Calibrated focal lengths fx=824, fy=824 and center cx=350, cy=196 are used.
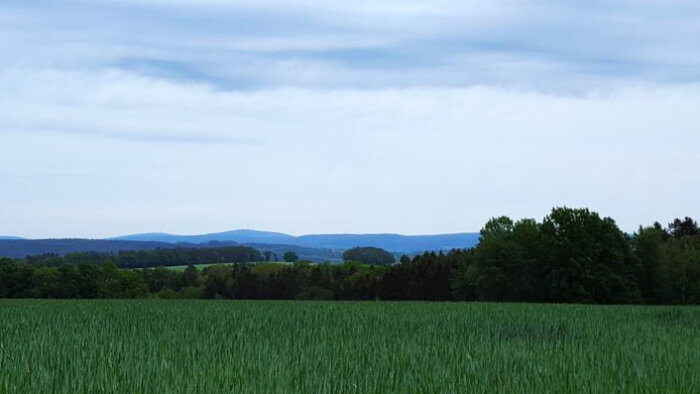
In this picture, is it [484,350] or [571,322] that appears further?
[571,322]

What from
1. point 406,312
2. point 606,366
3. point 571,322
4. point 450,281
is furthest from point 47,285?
point 606,366

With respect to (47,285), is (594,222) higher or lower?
higher

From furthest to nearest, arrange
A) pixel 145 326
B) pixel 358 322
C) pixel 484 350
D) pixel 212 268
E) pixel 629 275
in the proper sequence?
pixel 212 268 < pixel 629 275 < pixel 358 322 < pixel 145 326 < pixel 484 350

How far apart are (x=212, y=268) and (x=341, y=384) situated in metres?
140

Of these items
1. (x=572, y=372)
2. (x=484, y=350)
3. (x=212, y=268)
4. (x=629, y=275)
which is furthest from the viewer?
(x=212, y=268)

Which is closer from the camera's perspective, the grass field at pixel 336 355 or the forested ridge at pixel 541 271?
the grass field at pixel 336 355

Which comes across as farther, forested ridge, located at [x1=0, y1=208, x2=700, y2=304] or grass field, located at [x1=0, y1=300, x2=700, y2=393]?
forested ridge, located at [x1=0, y1=208, x2=700, y2=304]

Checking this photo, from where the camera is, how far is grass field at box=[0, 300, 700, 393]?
10.9 meters

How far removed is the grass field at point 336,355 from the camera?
1093 cm

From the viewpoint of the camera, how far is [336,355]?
46.2 feet

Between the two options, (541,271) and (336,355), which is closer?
(336,355)

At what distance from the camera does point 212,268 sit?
5851 inches

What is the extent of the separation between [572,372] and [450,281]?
7763 cm

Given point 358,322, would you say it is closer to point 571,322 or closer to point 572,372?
point 571,322
